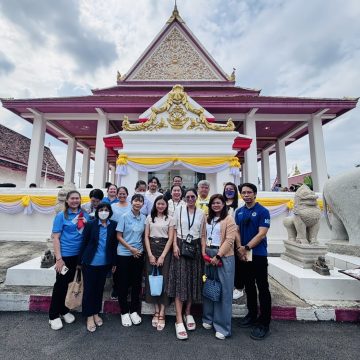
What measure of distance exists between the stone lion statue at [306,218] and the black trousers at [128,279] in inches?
101

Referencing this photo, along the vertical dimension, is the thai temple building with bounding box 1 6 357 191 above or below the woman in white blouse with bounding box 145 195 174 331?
above

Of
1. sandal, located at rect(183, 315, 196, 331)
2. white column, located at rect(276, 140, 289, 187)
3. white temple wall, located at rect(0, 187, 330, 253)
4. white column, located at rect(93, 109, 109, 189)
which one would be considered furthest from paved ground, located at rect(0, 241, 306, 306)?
white column, located at rect(276, 140, 289, 187)

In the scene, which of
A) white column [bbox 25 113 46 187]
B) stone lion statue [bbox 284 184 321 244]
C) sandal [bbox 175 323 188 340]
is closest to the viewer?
sandal [bbox 175 323 188 340]

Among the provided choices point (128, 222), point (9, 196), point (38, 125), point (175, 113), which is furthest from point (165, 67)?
point (128, 222)

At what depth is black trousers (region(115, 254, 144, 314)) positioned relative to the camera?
2412 mm

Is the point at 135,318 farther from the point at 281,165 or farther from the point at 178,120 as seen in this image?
the point at 281,165

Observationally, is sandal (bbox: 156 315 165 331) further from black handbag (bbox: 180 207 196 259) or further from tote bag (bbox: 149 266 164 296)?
black handbag (bbox: 180 207 196 259)

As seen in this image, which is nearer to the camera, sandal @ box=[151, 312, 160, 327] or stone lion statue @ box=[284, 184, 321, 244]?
sandal @ box=[151, 312, 160, 327]

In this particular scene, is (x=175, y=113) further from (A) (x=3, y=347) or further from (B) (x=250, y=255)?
(A) (x=3, y=347)

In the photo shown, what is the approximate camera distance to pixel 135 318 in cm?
238

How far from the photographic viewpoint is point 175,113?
708cm

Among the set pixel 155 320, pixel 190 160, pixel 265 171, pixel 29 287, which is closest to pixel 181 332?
pixel 155 320

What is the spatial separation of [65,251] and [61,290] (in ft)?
1.45

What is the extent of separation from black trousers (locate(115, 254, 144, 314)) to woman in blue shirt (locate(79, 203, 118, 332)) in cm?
14
